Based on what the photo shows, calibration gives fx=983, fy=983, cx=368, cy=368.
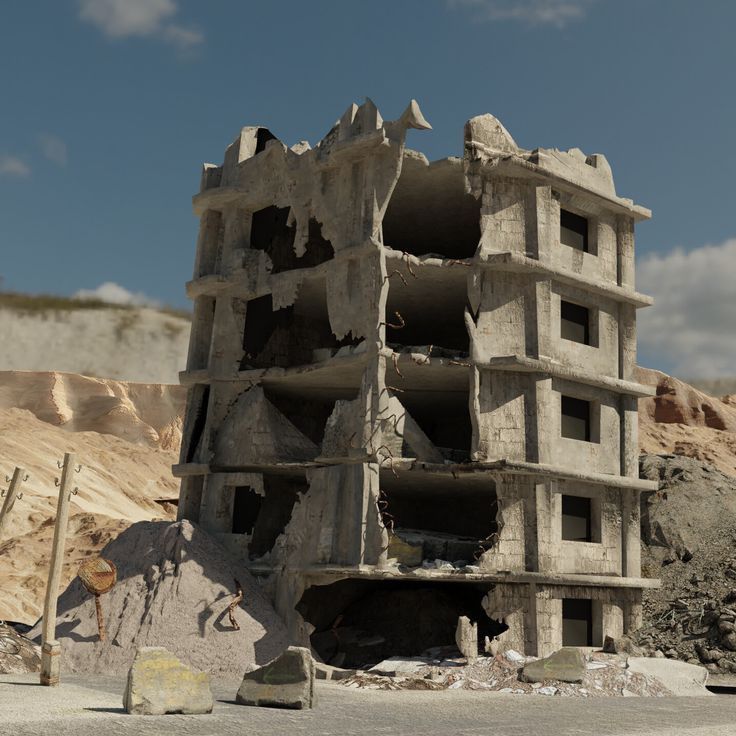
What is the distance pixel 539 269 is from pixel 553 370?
302 centimetres

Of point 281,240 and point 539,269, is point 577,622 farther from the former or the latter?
point 281,240

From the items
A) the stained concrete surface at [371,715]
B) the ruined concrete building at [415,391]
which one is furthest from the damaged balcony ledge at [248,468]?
the stained concrete surface at [371,715]

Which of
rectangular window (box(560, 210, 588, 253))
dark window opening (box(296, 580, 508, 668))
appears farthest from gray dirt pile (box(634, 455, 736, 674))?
rectangular window (box(560, 210, 588, 253))

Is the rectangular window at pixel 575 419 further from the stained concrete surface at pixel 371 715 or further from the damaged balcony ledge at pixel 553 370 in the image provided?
the stained concrete surface at pixel 371 715

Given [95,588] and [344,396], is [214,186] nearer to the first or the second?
[344,396]

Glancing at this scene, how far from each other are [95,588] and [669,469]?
25878mm

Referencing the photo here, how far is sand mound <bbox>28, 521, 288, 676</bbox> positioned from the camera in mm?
25312

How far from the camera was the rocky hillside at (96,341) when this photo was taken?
76312 mm

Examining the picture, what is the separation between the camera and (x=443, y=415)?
3488 centimetres

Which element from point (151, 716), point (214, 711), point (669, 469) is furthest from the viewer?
point (669, 469)

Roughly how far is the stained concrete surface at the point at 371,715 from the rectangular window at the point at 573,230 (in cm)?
1439

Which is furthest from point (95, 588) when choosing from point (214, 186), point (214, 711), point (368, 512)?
point (214, 186)

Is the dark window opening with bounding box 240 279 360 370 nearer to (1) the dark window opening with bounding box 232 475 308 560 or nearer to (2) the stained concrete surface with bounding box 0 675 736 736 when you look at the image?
(1) the dark window opening with bounding box 232 475 308 560

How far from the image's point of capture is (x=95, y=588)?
26.1 meters
